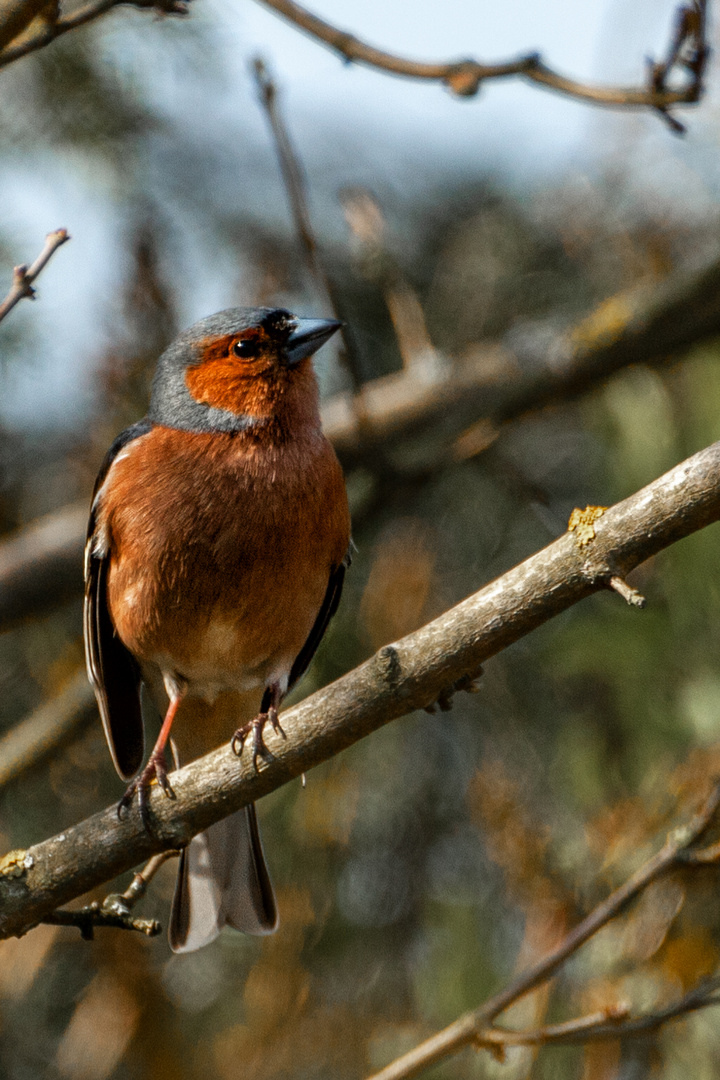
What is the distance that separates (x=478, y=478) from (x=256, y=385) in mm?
2069

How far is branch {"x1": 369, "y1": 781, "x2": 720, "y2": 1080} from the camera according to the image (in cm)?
314

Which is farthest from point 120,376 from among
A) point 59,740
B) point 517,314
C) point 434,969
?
point 434,969

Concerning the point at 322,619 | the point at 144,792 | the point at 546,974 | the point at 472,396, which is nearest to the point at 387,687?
the point at 144,792

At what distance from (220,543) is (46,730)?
5.23 feet

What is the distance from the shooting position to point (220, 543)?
3875 mm

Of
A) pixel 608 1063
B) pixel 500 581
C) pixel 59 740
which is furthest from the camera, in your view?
pixel 59 740

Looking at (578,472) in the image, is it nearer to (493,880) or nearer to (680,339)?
(680,339)

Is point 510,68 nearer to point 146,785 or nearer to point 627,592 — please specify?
point 627,592

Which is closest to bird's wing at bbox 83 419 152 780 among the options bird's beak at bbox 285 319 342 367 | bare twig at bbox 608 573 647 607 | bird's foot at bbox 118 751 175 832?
bird's beak at bbox 285 319 342 367

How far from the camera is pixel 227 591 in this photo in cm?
392

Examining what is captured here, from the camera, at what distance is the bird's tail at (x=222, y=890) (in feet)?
13.4

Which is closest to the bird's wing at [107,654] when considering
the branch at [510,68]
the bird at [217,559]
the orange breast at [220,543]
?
the bird at [217,559]

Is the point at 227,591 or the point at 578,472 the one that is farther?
the point at 578,472

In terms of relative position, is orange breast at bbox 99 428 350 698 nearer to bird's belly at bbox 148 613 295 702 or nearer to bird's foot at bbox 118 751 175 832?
bird's belly at bbox 148 613 295 702
